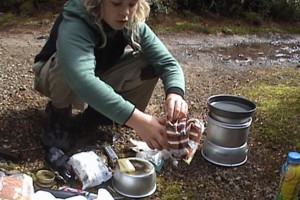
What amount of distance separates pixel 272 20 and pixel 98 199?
187 inches

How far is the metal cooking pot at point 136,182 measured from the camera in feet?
7.39

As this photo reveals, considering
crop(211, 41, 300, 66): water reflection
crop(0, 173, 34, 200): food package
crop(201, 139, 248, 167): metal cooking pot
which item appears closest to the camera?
crop(0, 173, 34, 200): food package

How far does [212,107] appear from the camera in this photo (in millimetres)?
2539

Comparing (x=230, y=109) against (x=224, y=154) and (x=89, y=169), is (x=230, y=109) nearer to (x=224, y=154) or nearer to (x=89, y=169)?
(x=224, y=154)

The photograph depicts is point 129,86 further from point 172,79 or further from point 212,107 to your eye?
point 212,107

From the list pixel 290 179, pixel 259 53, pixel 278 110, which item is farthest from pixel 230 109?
pixel 259 53

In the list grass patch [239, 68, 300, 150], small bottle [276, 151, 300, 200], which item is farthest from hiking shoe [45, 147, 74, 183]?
grass patch [239, 68, 300, 150]

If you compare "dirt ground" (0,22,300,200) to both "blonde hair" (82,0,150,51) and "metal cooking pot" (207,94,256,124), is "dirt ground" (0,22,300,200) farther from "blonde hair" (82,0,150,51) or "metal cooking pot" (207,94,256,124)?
"blonde hair" (82,0,150,51)

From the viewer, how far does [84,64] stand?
2.30 m

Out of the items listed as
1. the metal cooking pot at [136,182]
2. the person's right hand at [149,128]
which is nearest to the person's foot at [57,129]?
the metal cooking pot at [136,182]

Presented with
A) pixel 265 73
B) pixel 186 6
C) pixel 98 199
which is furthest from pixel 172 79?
pixel 186 6

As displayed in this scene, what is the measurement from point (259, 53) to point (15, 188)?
360 cm

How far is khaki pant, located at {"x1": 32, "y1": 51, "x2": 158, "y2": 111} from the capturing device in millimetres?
2619

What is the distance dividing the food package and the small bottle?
3.44 feet
